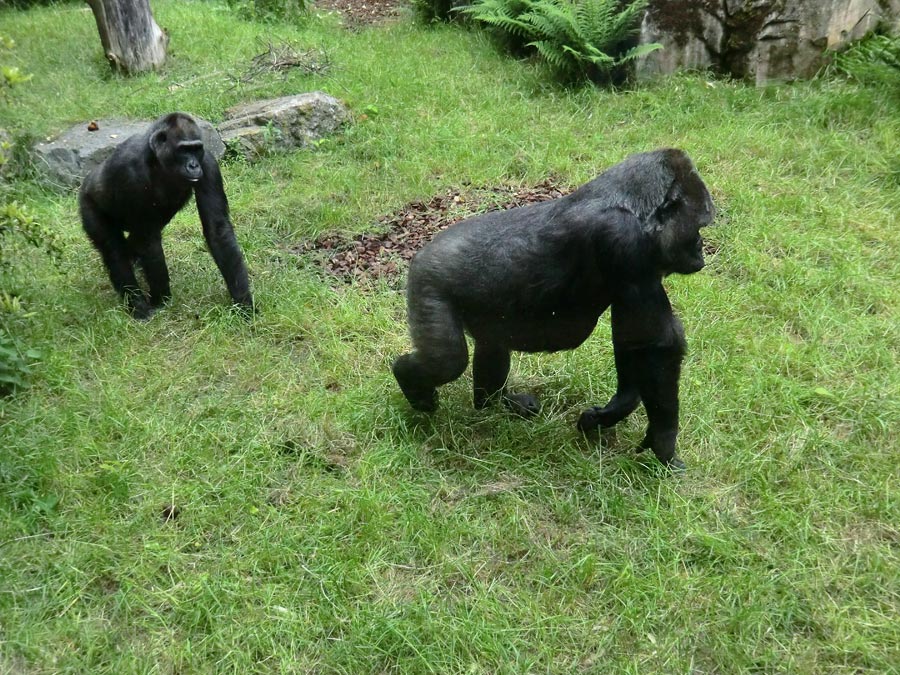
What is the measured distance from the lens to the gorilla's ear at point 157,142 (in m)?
4.94

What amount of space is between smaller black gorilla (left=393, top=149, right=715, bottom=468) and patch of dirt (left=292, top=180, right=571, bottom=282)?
2026 mm

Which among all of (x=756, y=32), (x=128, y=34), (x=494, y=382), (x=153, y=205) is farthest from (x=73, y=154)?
(x=756, y=32)

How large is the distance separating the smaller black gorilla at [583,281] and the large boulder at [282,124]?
4.31 m

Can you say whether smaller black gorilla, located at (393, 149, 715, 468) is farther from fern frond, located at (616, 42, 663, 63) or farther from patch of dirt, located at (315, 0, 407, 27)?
patch of dirt, located at (315, 0, 407, 27)

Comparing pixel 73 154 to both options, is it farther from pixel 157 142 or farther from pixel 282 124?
pixel 157 142

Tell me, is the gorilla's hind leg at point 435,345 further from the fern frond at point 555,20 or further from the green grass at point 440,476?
the fern frond at point 555,20

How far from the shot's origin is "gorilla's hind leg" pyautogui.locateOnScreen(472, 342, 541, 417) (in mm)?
3994

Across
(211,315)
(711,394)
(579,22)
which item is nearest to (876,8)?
(579,22)

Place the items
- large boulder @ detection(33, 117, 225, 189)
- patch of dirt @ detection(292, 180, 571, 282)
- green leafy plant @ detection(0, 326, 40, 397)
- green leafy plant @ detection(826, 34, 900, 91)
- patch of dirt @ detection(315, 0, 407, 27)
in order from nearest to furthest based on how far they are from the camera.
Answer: green leafy plant @ detection(0, 326, 40, 397)
patch of dirt @ detection(292, 180, 571, 282)
large boulder @ detection(33, 117, 225, 189)
green leafy plant @ detection(826, 34, 900, 91)
patch of dirt @ detection(315, 0, 407, 27)

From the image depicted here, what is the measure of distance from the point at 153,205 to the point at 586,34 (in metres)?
5.16

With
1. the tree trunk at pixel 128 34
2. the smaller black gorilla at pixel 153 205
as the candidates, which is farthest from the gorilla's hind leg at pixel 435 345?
the tree trunk at pixel 128 34

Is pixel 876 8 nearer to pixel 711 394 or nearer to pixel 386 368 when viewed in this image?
pixel 711 394

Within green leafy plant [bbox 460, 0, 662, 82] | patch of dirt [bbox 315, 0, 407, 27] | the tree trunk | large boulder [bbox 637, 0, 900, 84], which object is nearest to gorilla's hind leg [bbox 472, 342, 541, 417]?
green leafy plant [bbox 460, 0, 662, 82]

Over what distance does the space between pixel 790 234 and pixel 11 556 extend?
5.31 metres
